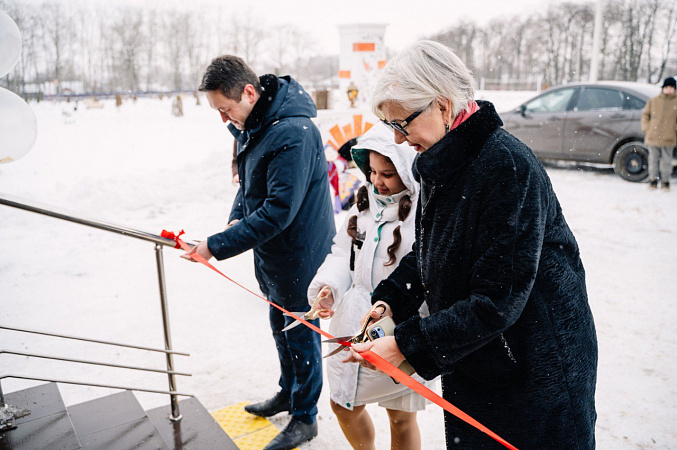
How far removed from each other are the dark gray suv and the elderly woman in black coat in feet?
29.6

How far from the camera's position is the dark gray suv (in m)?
9.33

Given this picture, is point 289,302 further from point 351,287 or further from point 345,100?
point 345,100

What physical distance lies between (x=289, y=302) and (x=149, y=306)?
8.29ft

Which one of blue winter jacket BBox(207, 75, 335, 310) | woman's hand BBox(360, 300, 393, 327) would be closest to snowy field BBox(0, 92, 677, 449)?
blue winter jacket BBox(207, 75, 335, 310)

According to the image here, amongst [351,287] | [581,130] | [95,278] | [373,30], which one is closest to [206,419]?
[351,287]

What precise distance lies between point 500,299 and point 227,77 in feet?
6.23

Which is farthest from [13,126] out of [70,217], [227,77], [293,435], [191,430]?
[293,435]

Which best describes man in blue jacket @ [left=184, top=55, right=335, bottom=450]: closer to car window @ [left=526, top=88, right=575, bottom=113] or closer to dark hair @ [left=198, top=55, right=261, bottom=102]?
dark hair @ [left=198, top=55, right=261, bottom=102]

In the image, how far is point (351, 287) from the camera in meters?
2.27

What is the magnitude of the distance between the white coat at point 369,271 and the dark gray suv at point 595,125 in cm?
842

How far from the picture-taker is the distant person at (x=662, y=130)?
8.34 m

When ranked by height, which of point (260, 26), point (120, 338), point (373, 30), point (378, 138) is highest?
point (260, 26)

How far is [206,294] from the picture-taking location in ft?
16.7

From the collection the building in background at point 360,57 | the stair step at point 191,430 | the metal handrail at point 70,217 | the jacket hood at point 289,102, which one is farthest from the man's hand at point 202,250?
the building in background at point 360,57
